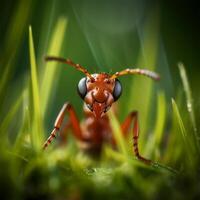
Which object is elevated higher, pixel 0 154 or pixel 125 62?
pixel 125 62

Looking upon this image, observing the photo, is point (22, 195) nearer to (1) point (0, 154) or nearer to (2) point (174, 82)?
(1) point (0, 154)

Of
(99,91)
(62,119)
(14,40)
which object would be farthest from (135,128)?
(14,40)

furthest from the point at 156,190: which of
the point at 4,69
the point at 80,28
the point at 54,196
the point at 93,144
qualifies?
the point at 80,28

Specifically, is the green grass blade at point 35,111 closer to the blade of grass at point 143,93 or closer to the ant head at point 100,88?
the ant head at point 100,88

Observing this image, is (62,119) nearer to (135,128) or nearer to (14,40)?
(135,128)

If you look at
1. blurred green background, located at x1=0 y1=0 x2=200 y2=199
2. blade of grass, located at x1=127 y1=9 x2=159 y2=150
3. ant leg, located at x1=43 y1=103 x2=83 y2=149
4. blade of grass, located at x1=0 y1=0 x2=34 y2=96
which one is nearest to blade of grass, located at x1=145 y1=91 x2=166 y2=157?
blurred green background, located at x1=0 y1=0 x2=200 y2=199

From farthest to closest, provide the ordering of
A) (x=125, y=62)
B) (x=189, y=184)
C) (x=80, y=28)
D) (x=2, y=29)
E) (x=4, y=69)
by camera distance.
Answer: (x=80, y=28) → (x=125, y=62) → (x=2, y=29) → (x=4, y=69) → (x=189, y=184)
